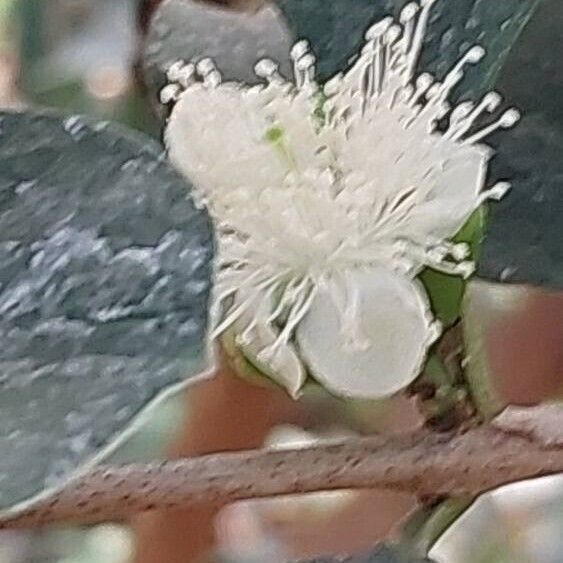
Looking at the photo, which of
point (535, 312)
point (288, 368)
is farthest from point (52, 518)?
point (535, 312)

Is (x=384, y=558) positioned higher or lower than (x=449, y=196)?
lower

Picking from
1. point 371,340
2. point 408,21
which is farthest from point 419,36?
point 371,340

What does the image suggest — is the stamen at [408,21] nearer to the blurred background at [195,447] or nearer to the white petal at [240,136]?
the white petal at [240,136]

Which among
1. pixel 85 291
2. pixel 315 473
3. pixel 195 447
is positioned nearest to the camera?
pixel 85 291

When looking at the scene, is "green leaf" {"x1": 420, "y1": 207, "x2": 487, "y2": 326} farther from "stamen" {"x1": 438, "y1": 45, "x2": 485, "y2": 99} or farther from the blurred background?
the blurred background

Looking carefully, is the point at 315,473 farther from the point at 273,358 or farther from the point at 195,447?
the point at 195,447

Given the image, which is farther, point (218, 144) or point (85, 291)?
point (218, 144)

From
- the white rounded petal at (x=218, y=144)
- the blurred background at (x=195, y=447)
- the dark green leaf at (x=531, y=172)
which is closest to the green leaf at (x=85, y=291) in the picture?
the white rounded petal at (x=218, y=144)
